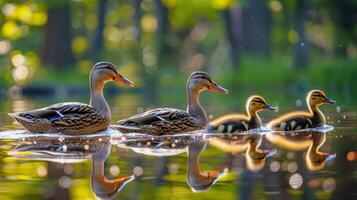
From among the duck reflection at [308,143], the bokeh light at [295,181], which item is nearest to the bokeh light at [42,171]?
the bokeh light at [295,181]

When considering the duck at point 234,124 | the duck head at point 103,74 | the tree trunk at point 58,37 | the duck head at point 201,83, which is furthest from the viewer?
the tree trunk at point 58,37

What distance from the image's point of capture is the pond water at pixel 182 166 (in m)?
7.75

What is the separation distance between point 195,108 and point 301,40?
1706 centimetres

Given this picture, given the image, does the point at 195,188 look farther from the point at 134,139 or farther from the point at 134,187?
the point at 134,139

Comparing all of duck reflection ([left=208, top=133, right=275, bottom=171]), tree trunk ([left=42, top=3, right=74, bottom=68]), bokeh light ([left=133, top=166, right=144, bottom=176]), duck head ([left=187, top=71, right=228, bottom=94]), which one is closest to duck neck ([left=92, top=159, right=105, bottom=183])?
bokeh light ([left=133, top=166, right=144, bottom=176])

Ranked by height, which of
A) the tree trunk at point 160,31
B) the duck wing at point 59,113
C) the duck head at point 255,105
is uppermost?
the tree trunk at point 160,31

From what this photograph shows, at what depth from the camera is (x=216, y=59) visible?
43.2m

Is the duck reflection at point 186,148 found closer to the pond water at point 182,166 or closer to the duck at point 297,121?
the pond water at point 182,166

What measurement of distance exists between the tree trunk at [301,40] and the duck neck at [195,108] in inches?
632

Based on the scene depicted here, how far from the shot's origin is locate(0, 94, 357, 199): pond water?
7750 millimetres

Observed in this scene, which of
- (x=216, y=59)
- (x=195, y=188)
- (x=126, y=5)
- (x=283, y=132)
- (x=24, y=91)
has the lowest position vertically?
(x=195, y=188)

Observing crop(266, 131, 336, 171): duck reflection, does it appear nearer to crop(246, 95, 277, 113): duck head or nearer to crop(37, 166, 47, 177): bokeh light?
crop(246, 95, 277, 113): duck head

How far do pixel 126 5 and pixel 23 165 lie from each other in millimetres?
40548

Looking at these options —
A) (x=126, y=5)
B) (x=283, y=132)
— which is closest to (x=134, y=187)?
(x=283, y=132)
